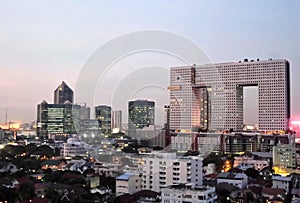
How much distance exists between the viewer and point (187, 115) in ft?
55.4

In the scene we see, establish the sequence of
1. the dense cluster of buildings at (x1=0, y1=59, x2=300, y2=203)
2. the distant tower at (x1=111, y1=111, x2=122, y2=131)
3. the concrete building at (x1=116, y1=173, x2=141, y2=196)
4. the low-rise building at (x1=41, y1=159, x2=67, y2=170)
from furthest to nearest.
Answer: the distant tower at (x1=111, y1=111, x2=122, y2=131) < the low-rise building at (x1=41, y1=159, x2=67, y2=170) < the dense cluster of buildings at (x1=0, y1=59, x2=300, y2=203) < the concrete building at (x1=116, y1=173, x2=141, y2=196)

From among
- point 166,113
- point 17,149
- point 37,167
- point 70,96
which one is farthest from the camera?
point 70,96

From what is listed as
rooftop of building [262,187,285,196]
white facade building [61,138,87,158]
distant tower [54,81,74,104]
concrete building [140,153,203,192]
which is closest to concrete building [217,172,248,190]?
concrete building [140,153,203,192]

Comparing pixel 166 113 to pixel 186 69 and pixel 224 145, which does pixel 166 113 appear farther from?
pixel 224 145

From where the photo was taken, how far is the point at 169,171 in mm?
7332

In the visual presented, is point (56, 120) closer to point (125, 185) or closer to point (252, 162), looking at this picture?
point (252, 162)

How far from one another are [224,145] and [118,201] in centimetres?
961

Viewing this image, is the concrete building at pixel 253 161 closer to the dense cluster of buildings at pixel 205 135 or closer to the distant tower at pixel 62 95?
the dense cluster of buildings at pixel 205 135

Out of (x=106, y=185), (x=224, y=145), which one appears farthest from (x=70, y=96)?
(x=106, y=185)

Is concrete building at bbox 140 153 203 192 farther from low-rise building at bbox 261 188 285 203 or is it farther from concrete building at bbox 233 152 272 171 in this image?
concrete building at bbox 233 152 272 171

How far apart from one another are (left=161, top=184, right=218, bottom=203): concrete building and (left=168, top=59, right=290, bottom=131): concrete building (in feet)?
32.3

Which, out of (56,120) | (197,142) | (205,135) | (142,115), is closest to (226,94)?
(205,135)

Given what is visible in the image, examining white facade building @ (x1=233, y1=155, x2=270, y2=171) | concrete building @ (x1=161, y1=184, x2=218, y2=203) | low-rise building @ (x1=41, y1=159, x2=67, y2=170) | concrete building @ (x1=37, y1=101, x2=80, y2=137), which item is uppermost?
concrete building @ (x1=37, y1=101, x2=80, y2=137)

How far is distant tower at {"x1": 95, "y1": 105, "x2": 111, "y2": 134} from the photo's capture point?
19.6 metres
